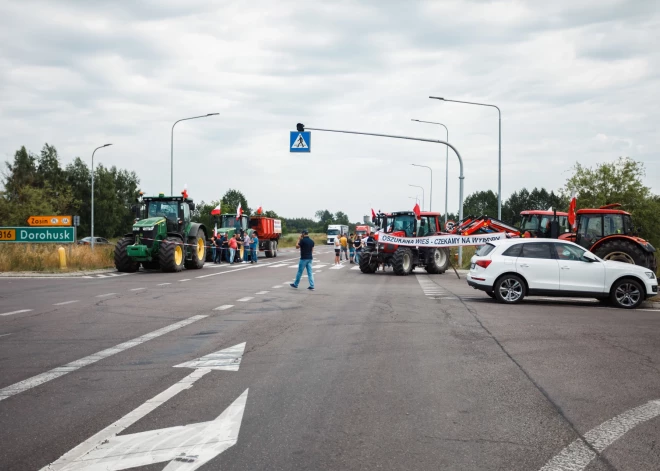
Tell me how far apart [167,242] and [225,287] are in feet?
24.4


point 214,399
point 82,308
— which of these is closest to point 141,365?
point 214,399

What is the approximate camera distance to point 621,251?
63.0ft

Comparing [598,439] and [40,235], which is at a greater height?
[40,235]

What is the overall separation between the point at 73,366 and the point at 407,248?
20.6m

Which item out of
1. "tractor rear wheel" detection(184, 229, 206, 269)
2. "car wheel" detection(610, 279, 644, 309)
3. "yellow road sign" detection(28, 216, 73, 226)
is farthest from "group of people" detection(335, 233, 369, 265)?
"car wheel" detection(610, 279, 644, 309)

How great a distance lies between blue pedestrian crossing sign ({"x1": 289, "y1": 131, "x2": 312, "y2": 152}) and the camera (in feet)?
91.1

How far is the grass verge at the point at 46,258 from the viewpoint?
27812 millimetres

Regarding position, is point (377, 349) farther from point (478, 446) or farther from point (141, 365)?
point (478, 446)

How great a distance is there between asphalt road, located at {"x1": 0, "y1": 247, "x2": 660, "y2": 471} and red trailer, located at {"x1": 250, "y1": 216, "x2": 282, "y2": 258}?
99.0 ft

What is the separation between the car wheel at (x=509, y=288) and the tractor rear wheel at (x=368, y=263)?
12.4 meters

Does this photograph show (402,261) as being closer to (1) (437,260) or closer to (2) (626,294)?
(1) (437,260)

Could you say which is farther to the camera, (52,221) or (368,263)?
(52,221)

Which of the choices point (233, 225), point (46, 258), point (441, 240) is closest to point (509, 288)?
point (441, 240)

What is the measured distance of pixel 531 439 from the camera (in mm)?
4879
